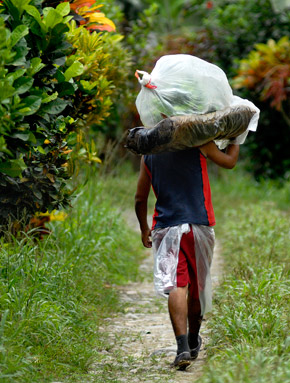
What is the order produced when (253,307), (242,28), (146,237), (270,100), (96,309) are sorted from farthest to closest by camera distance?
(242,28) → (270,100) → (96,309) → (146,237) → (253,307)

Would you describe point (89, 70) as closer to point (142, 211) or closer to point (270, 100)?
point (142, 211)

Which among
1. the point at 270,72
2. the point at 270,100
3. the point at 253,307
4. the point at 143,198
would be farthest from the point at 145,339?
the point at 270,100

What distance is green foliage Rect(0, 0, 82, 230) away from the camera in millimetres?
3117

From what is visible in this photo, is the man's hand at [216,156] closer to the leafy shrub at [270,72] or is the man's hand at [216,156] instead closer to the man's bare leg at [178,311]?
the man's bare leg at [178,311]

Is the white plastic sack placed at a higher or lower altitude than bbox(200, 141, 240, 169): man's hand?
higher

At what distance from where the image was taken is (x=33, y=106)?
3250mm

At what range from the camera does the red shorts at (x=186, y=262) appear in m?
3.74

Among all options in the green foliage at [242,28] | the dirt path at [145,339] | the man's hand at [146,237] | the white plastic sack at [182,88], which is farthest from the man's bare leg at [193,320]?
the green foliage at [242,28]

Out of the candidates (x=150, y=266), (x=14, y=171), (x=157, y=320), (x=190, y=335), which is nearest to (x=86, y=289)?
(x=157, y=320)

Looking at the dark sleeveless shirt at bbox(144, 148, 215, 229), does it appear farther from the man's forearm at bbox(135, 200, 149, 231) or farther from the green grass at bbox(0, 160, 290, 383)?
the green grass at bbox(0, 160, 290, 383)

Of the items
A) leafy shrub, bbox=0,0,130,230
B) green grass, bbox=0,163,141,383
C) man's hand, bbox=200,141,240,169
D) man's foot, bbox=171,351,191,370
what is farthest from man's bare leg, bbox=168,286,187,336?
leafy shrub, bbox=0,0,130,230

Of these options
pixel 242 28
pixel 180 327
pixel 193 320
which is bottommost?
pixel 242 28

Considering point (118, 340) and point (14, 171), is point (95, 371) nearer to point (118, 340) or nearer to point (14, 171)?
point (118, 340)

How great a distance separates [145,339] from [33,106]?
1.94 m
